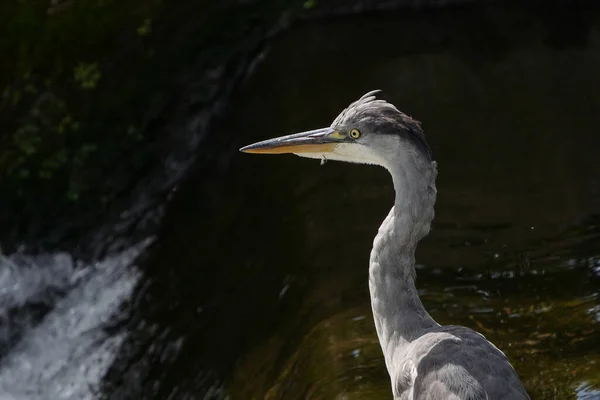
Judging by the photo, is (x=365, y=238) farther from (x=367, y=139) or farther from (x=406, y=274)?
(x=367, y=139)

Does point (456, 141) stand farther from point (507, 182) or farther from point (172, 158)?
point (172, 158)

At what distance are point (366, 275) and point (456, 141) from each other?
257 cm

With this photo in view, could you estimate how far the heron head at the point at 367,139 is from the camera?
372cm

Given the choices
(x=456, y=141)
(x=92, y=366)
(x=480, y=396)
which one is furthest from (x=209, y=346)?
(x=456, y=141)

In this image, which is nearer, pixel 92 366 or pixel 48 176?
pixel 92 366

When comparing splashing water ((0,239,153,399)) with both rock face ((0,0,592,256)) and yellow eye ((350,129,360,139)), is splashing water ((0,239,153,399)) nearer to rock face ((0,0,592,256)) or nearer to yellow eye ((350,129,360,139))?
rock face ((0,0,592,256))

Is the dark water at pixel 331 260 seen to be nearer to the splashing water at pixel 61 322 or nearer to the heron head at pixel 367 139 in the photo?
the splashing water at pixel 61 322

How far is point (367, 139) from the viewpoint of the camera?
3.83 meters

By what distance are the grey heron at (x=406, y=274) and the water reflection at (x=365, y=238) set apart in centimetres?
71

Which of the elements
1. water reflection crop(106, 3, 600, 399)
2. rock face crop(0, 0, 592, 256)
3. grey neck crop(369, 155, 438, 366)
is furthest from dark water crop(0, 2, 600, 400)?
grey neck crop(369, 155, 438, 366)

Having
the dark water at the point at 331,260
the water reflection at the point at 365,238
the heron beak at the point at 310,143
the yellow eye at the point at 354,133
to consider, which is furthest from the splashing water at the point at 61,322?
the yellow eye at the point at 354,133

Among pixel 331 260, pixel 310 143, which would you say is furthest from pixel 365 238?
pixel 310 143

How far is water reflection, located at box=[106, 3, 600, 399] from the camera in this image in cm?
482

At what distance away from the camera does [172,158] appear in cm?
864
